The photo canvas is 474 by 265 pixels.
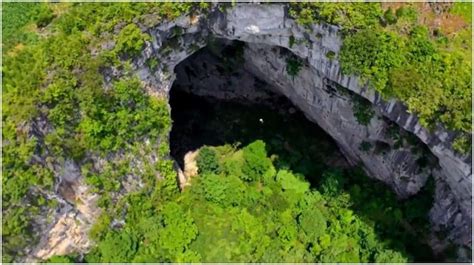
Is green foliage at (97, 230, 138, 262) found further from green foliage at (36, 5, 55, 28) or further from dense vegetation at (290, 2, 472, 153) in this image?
dense vegetation at (290, 2, 472, 153)

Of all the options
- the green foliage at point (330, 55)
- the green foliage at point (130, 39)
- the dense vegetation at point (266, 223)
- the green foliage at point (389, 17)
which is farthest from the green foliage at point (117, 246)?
the green foliage at point (389, 17)

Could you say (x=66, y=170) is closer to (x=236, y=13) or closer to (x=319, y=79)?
(x=236, y=13)

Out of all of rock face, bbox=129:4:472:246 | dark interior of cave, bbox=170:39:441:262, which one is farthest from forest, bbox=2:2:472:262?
dark interior of cave, bbox=170:39:441:262

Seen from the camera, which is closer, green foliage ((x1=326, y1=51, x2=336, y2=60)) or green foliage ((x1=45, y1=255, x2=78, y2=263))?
green foliage ((x1=326, y1=51, x2=336, y2=60))

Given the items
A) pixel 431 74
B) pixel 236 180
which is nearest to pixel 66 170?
pixel 236 180

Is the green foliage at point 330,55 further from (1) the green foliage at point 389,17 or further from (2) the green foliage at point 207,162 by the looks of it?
(2) the green foliage at point 207,162

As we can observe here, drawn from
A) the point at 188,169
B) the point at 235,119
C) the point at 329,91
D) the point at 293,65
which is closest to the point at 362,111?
the point at 329,91
